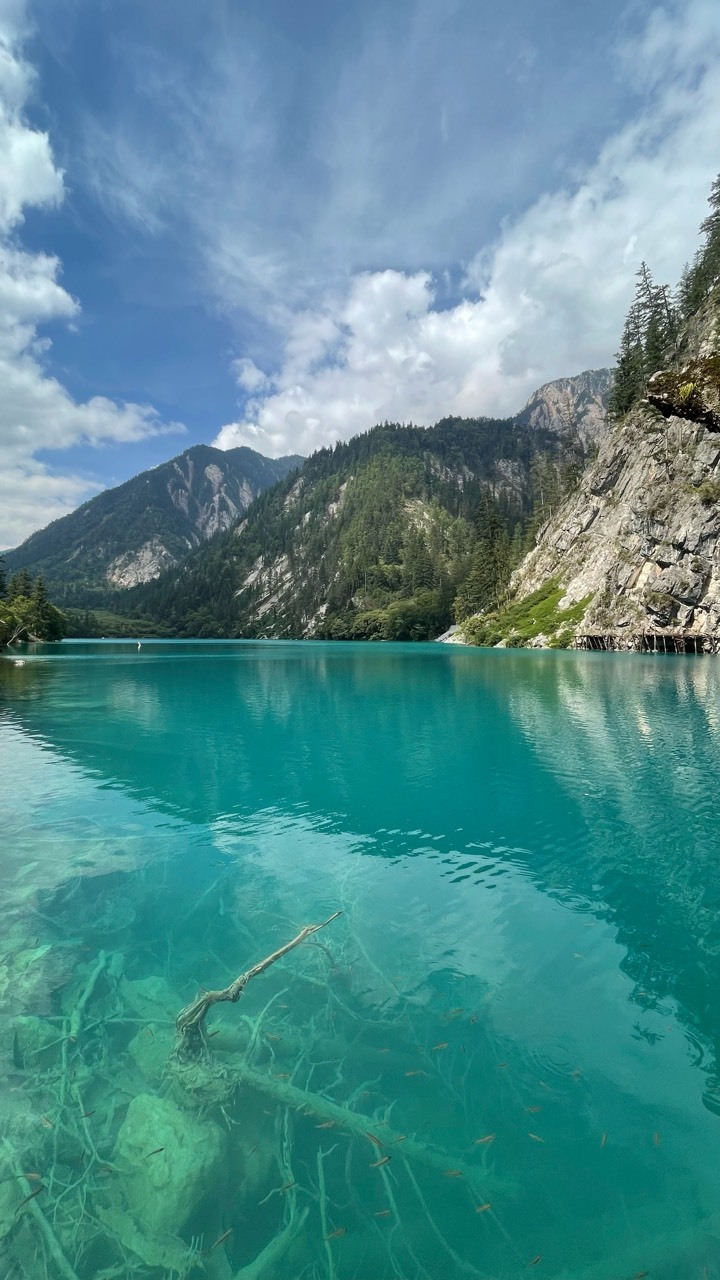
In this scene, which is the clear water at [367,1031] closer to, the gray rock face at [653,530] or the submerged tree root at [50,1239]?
the submerged tree root at [50,1239]

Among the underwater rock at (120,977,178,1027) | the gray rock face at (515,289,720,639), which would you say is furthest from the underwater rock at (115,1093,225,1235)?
the gray rock face at (515,289,720,639)

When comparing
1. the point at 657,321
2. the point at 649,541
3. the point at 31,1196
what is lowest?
the point at 31,1196

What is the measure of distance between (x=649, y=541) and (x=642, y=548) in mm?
1840

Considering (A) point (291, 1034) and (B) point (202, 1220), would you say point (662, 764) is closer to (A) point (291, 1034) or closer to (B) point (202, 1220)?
(A) point (291, 1034)

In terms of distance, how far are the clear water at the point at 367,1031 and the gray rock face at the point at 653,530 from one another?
90.6m

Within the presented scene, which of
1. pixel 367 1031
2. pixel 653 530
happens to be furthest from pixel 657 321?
pixel 367 1031

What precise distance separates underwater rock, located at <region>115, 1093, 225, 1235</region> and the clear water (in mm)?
33

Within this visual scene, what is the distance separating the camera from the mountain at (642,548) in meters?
102

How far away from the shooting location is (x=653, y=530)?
4331 inches

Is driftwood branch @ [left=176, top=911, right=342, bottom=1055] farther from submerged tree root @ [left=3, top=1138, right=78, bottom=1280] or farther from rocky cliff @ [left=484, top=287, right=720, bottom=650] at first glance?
rocky cliff @ [left=484, top=287, right=720, bottom=650]

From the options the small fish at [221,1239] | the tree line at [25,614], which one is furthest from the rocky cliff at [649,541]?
the tree line at [25,614]

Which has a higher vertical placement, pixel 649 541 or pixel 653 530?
pixel 653 530

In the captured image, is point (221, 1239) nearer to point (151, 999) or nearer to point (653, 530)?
point (151, 999)

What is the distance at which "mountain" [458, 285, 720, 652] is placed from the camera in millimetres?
101938
